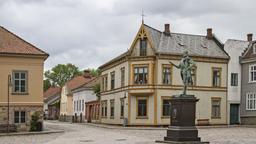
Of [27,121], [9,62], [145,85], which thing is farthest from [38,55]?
[145,85]

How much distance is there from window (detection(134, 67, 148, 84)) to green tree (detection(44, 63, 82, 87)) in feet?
230

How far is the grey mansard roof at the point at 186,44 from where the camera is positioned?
4506cm

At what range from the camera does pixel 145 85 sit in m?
44.0

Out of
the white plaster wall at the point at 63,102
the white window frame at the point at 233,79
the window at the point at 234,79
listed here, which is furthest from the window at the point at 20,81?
the white plaster wall at the point at 63,102

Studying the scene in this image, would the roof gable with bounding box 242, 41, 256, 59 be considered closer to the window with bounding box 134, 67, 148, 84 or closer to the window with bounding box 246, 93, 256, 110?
the window with bounding box 246, 93, 256, 110

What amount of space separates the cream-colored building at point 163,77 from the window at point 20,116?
12003 mm

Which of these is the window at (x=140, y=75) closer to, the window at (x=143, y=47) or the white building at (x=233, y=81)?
the window at (x=143, y=47)

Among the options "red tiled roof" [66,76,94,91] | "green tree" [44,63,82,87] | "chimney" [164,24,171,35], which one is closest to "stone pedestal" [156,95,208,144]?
"chimney" [164,24,171,35]

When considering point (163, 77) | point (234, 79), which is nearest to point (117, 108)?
point (163, 77)

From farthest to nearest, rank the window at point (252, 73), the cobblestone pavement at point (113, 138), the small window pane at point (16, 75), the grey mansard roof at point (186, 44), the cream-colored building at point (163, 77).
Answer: the window at point (252, 73), the grey mansard roof at point (186, 44), the cream-colored building at point (163, 77), the small window pane at point (16, 75), the cobblestone pavement at point (113, 138)

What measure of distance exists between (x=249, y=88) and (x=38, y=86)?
21.8 m

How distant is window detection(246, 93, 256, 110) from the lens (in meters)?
46.1

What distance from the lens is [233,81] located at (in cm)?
4772

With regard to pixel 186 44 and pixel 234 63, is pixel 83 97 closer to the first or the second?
pixel 186 44
